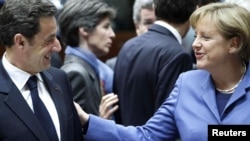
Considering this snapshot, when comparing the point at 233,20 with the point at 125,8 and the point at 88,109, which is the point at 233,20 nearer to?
the point at 88,109

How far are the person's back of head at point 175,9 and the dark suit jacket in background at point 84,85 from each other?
65cm

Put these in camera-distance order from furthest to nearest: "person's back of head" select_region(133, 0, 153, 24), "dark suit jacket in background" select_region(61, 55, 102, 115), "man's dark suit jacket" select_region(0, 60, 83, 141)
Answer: "person's back of head" select_region(133, 0, 153, 24)
"dark suit jacket in background" select_region(61, 55, 102, 115)
"man's dark suit jacket" select_region(0, 60, 83, 141)

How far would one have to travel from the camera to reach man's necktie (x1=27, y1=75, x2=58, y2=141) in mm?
3154

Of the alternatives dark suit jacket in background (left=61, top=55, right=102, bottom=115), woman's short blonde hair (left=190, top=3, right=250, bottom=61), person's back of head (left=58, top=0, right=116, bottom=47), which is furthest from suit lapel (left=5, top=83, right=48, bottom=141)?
person's back of head (left=58, top=0, right=116, bottom=47)

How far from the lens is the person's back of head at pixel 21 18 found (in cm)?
314

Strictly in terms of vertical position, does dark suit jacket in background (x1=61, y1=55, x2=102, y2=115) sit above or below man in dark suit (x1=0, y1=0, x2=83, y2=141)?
below

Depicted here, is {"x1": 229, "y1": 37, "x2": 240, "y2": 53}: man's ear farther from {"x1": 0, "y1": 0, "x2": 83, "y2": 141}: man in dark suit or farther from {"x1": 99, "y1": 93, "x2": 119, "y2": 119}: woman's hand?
{"x1": 99, "y1": 93, "x2": 119, "y2": 119}: woman's hand

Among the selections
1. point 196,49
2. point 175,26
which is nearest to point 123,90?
point 175,26

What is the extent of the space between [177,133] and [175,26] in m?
0.78

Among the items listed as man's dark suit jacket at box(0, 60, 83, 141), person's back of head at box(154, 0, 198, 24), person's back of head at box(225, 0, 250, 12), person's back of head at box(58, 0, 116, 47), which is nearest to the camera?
man's dark suit jacket at box(0, 60, 83, 141)

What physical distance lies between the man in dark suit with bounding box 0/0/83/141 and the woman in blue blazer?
56cm

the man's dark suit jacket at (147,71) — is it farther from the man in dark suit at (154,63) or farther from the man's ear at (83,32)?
the man's ear at (83,32)

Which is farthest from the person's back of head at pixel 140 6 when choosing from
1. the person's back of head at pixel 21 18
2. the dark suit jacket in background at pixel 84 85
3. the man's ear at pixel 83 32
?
the person's back of head at pixel 21 18

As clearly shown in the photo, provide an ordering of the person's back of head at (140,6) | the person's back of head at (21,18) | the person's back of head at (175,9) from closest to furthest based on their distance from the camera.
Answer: the person's back of head at (21,18) → the person's back of head at (175,9) → the person's back of head at (140,6)
